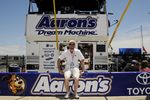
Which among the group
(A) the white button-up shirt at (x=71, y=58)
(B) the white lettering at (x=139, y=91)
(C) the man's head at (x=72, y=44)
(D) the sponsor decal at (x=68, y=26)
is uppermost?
(D) the sponsor decal at (x=68, y=26)

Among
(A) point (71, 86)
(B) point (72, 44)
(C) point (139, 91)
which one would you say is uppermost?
(B) point (72, 44)

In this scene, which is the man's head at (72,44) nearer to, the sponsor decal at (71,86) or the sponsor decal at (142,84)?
the sponsor decal at (71,86)

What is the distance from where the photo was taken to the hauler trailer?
12.6 meters

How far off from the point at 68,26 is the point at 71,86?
3936mm

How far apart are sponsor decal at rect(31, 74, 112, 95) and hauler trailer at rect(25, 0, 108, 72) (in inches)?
133

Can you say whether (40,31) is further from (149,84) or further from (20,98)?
(149,84)

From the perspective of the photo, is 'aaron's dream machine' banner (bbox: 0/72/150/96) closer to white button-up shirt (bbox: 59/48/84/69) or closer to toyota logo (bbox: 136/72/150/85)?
toyota logo (bbox: 136/72/150/85)

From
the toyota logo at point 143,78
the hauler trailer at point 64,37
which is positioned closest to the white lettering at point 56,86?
the toyota logo at point 143,78

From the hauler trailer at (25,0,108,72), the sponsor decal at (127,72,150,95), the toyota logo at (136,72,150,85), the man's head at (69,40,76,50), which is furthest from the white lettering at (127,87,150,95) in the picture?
the hauler trailer at (25,0,108,72)

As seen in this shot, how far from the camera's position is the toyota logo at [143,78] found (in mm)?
9102

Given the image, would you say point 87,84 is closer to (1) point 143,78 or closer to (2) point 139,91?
(2) point 139,91

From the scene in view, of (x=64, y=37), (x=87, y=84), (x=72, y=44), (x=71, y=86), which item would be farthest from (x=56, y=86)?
(x=64, y=37)

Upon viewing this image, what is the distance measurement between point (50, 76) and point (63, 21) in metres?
3.85

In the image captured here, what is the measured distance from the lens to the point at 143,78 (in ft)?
30.0
